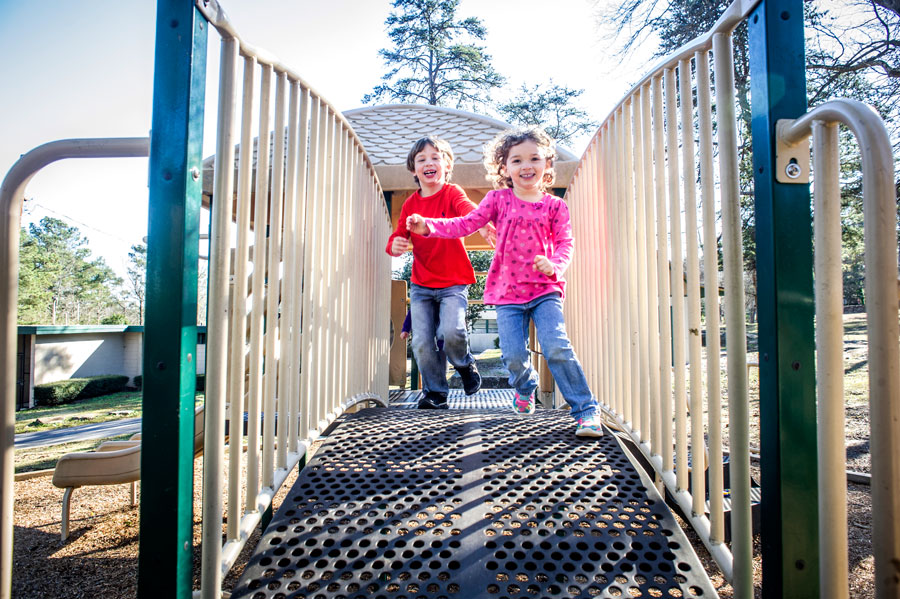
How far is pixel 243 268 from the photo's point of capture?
1.45 meters

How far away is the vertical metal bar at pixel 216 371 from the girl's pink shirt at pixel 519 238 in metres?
1.56

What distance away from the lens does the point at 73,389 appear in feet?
55.5

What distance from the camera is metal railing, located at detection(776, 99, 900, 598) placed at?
2.94 feet

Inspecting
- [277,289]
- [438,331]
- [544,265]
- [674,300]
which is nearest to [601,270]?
[544,265]

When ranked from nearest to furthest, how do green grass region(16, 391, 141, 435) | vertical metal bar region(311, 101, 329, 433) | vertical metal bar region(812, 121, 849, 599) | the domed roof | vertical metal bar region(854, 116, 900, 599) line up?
vertical metal bar region(854, 116, 900, 599) < vertical metal bar region(812, 121, 849, 599) < vertical metal bar region(311, 101, 329, 433) < the domed roof < green grass region(16, 391, 141, 435)

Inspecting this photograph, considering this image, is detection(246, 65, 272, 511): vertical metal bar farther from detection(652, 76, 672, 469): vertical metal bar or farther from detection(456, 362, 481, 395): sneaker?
detection(456, 362, 481, 395): sneaker

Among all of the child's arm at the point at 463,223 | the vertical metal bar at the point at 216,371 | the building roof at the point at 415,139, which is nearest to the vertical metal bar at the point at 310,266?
the vertical metal bar at the point at 216,371

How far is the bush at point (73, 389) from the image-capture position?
16.2 metres

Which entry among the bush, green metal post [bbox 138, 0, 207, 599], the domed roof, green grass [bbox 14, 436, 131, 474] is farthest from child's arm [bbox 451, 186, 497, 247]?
the bush

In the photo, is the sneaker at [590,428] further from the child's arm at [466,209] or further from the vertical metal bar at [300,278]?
the child's arm at [466,209]

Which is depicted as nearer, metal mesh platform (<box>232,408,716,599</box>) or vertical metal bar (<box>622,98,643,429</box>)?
metal mesh platform (<box>232,408,716,599</box>)

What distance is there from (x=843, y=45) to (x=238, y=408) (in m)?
9.96

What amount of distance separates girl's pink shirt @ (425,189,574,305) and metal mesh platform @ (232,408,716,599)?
88cm

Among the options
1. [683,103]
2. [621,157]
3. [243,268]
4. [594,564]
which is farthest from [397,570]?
[621,157]
